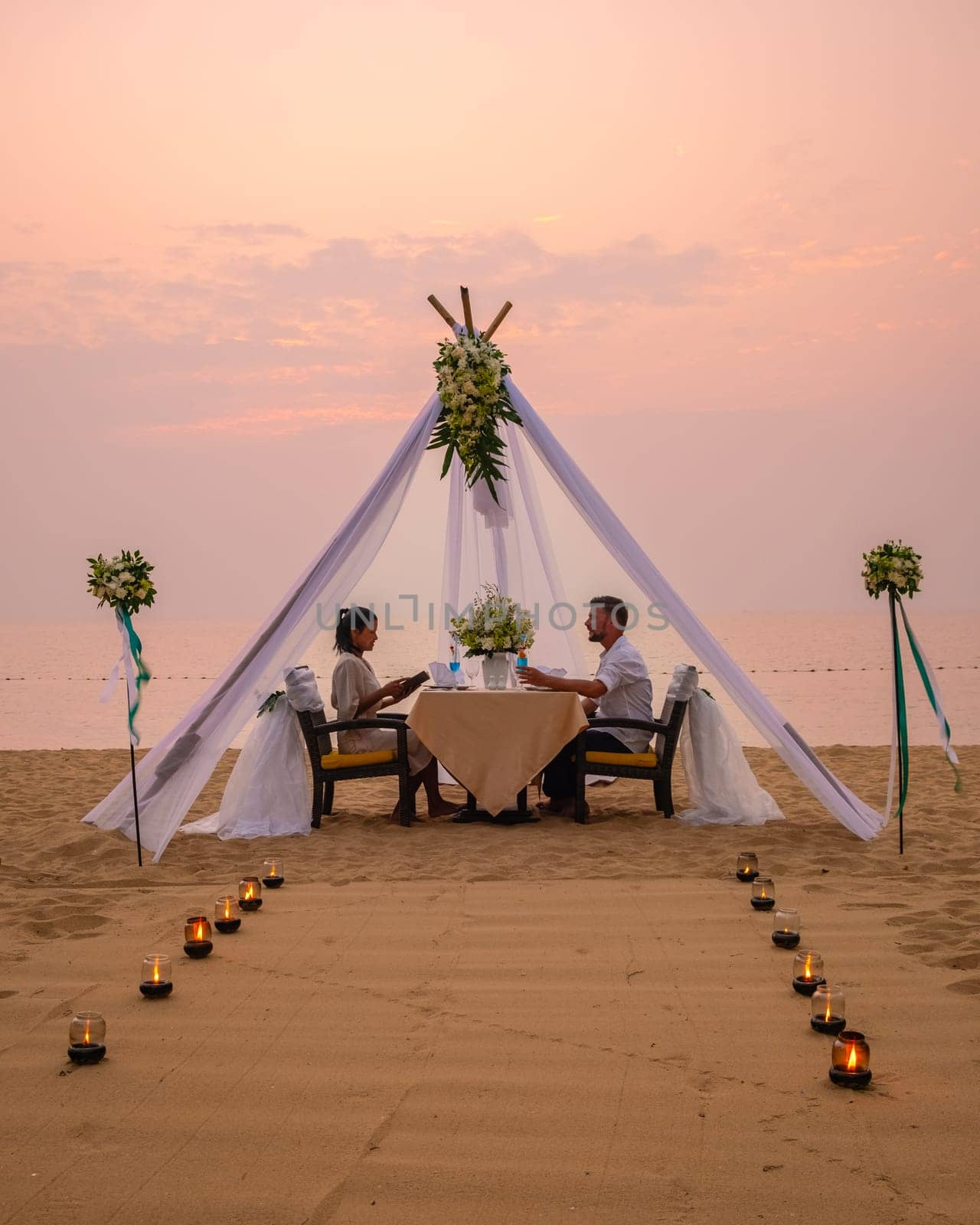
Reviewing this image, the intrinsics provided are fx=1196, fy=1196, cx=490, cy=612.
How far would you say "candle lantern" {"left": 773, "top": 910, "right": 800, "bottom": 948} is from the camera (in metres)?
4.13

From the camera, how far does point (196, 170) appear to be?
12164mm

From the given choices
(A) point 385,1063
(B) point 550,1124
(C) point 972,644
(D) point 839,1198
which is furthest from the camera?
(C) point 972,644

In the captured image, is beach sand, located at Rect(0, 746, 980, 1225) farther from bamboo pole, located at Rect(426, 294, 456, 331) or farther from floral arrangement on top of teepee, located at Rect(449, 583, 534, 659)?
bamboo pole, located at Rect(426, 294, 456, 331)

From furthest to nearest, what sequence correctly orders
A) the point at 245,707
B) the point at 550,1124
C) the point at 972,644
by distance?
the point at 972,644
the point at 245,707
the point at 550,1124

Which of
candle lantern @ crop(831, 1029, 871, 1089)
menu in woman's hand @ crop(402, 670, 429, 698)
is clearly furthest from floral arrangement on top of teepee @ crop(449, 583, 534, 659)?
candle lantern @ crop(831, 1029, 871, 1089)

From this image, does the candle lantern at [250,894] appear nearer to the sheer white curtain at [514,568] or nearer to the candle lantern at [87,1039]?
the candle lantern at [87,1039]

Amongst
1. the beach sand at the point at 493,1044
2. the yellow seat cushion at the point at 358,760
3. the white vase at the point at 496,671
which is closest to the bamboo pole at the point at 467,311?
the white vase at the point at 496,671

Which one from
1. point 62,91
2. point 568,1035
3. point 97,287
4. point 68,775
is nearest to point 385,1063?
point 568,1035

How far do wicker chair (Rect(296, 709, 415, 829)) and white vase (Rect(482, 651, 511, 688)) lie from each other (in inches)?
21.9

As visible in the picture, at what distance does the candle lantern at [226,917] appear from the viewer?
176 inches

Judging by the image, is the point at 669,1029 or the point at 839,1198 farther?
the point at 669,1029

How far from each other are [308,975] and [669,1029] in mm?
1254

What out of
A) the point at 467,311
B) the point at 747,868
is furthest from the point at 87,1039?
the point at 467,311

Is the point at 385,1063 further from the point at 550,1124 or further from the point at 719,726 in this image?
the point at 719,726
